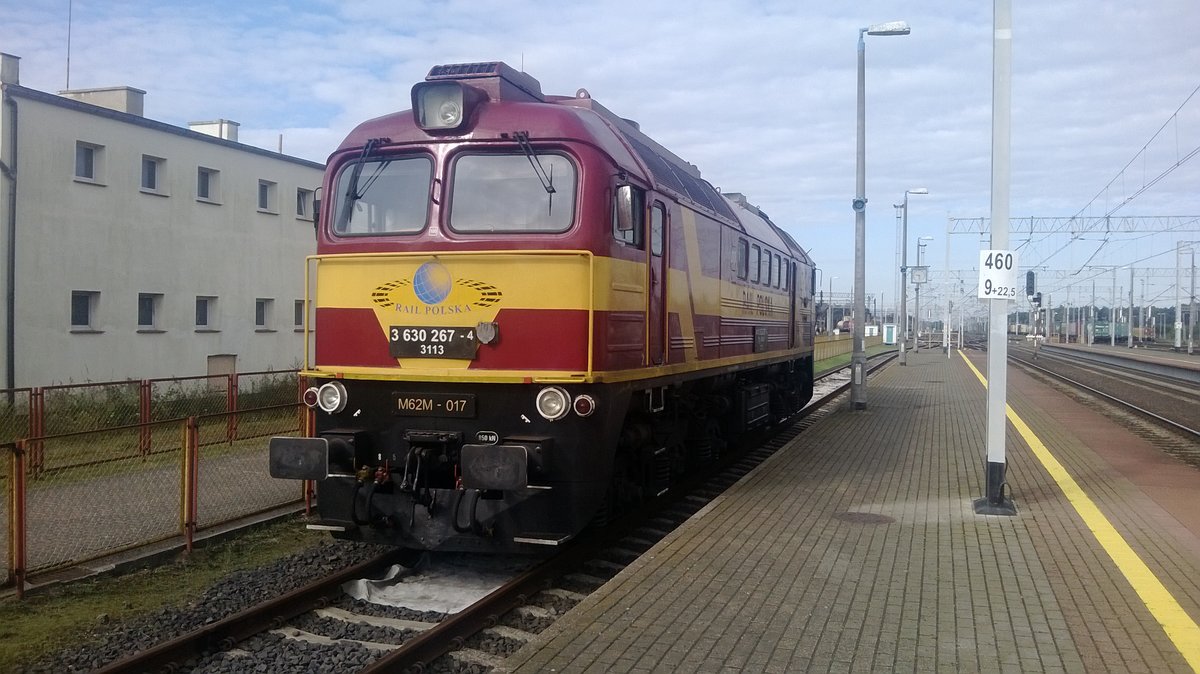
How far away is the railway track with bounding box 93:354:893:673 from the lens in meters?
5.61

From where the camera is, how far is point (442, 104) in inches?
297

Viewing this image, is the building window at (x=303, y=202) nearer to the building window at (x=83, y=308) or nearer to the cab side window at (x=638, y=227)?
the building window at (x=83, y=308)

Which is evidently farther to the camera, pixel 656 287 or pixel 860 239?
pixel 860 239

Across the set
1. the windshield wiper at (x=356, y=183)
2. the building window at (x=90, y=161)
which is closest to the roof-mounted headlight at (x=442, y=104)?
the windshield wiper at (x=356, y=183)

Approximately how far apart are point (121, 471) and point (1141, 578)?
9.43 m

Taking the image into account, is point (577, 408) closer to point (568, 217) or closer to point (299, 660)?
point (568, 217)

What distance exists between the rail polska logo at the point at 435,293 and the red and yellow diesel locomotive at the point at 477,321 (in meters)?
0.01

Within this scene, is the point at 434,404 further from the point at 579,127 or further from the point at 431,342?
the point at 579,127

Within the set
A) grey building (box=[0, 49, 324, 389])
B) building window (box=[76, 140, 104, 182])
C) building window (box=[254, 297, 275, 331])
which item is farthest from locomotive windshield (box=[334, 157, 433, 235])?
building window (box=[254, 297, 275, 331])

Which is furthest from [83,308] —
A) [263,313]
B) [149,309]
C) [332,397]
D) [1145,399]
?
[1145,399]

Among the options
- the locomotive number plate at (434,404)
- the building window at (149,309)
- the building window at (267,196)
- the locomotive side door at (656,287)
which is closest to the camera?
the locomotive number plate at (434,404)

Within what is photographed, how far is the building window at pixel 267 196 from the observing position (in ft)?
84.5

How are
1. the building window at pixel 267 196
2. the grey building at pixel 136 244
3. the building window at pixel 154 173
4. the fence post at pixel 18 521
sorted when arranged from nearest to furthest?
the fence post at pixel 18 521 → the grey building at pixel 136 244 → the building window at pixel 154 173 → the building window at pixel 267 196

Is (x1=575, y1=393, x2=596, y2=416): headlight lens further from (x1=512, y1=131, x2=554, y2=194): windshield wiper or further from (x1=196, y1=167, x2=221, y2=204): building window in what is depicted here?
(x1=196, y1=167, x2=221, y2=204): building window
